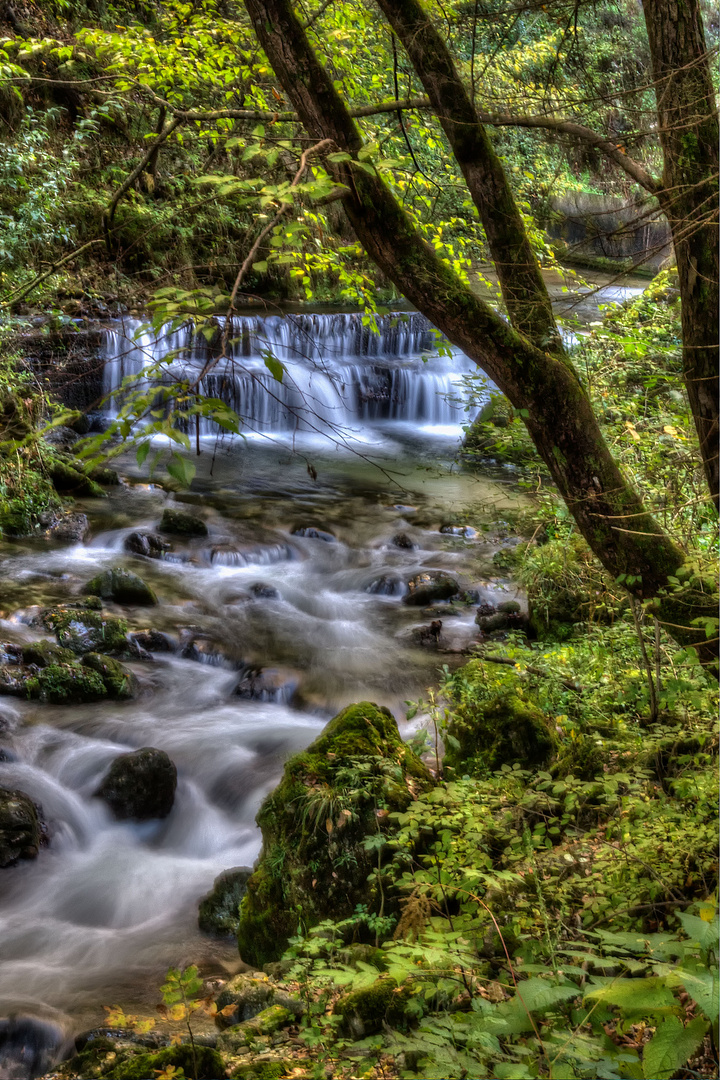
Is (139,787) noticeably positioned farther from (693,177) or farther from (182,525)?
(693,177)

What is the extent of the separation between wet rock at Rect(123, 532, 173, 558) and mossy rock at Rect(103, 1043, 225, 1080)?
651cm

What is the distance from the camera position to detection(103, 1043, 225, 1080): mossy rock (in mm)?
2605

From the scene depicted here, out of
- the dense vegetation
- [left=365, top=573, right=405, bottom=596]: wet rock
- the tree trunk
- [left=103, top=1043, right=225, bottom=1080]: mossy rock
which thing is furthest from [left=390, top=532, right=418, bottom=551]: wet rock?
[left=103, top=1043, right=225, bottom=1080]: mossy rock

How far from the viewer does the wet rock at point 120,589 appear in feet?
25.1

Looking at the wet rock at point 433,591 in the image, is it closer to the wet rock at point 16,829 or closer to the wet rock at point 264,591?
the wet rock at point 264,591

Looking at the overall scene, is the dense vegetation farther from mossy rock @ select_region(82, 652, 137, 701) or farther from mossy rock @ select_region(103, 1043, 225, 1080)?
mossy rock @ select_region(82, 652, 137, 701)

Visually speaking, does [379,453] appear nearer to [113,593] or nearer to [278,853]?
[113,593]

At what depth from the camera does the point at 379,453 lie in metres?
12.5

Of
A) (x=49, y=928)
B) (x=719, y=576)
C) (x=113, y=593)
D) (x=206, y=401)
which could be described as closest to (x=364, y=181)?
(x=206, y=401)

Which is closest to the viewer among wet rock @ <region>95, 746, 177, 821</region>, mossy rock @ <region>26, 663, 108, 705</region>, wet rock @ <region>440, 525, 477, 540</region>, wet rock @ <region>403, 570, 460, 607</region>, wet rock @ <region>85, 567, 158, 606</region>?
wet rock @ <region>95, 746, 177, 821</region>

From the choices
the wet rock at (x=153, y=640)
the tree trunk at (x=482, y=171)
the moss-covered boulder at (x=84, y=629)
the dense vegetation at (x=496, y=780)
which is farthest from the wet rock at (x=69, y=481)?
the tree trunk at (x=482, y=171)

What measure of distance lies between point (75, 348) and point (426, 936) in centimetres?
1036

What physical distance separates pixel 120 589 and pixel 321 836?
4680mm

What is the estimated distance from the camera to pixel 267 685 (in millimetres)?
6715
